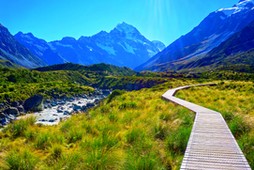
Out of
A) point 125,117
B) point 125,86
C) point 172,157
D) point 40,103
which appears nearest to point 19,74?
point 125,86

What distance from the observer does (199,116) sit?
1510 cm

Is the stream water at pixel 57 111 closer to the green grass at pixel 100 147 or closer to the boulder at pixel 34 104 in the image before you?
the boulder at pixel 34 104

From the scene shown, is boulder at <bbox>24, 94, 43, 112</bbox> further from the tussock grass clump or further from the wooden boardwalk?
the tussock grass clump

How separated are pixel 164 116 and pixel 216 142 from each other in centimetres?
633

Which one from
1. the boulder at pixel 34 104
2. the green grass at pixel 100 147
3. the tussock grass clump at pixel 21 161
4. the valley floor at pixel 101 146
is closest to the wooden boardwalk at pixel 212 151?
the valley floor at pixel 101 146

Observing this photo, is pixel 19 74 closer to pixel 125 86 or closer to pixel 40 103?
pixel 125 86

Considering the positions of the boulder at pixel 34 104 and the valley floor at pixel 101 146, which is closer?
the valley floor at pixel 101 146

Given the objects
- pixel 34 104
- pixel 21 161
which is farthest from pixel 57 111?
pixel 21 161

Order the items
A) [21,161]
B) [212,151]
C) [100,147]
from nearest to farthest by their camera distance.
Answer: [21,161] → [212,151] → [100,147]

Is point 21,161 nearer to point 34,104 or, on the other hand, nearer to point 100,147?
point 100,147

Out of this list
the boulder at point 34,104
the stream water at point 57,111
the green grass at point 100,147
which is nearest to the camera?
the green grass at point 100,147

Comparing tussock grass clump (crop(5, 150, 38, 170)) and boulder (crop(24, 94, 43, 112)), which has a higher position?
boulder (crop(24, 94, 43, 112))

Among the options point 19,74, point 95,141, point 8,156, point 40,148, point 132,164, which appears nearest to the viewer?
point 132,164

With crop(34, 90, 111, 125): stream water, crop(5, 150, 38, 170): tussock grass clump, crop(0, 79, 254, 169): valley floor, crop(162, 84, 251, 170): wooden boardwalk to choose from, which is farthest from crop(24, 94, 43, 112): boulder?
crop(5, 150, 38, 170): tussock grass clump
